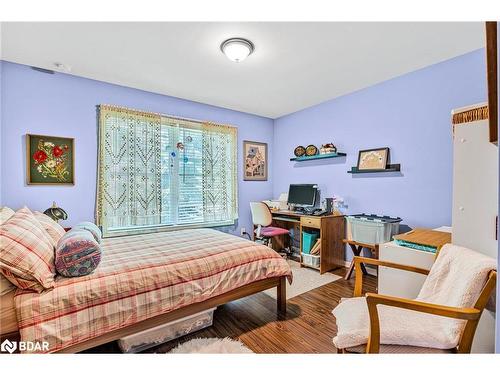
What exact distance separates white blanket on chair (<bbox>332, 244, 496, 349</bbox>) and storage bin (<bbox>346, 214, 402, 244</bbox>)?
125 cm

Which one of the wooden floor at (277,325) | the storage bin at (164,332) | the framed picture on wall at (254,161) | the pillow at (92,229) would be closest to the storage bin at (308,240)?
the wooden floor at (277,325)

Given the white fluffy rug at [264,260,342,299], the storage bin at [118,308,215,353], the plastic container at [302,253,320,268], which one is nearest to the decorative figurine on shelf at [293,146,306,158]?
the plastic container at [302,253,320,268]

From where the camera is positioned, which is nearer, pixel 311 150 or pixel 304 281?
pixel 304 281

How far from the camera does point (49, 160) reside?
2.71 metres

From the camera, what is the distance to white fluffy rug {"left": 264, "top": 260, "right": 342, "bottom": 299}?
273 cm

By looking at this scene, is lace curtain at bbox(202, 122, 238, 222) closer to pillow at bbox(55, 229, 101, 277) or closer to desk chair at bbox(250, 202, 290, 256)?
desk chair at bbox(250, 202, 290, 256)

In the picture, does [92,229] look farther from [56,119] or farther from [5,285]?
[56,119]

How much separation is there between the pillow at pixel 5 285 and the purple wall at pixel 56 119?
5.82ft

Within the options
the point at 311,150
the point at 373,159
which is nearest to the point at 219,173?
the point at 311,150

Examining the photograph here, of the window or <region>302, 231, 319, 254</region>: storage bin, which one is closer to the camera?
the window

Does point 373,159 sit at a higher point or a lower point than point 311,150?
lower

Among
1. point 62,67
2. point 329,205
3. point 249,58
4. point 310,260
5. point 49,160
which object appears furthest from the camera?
point 329,205

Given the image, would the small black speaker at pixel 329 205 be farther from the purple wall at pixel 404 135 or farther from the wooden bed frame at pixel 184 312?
the wooden bed frame at pixel 184 312

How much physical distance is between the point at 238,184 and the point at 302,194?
1188 millimetres
